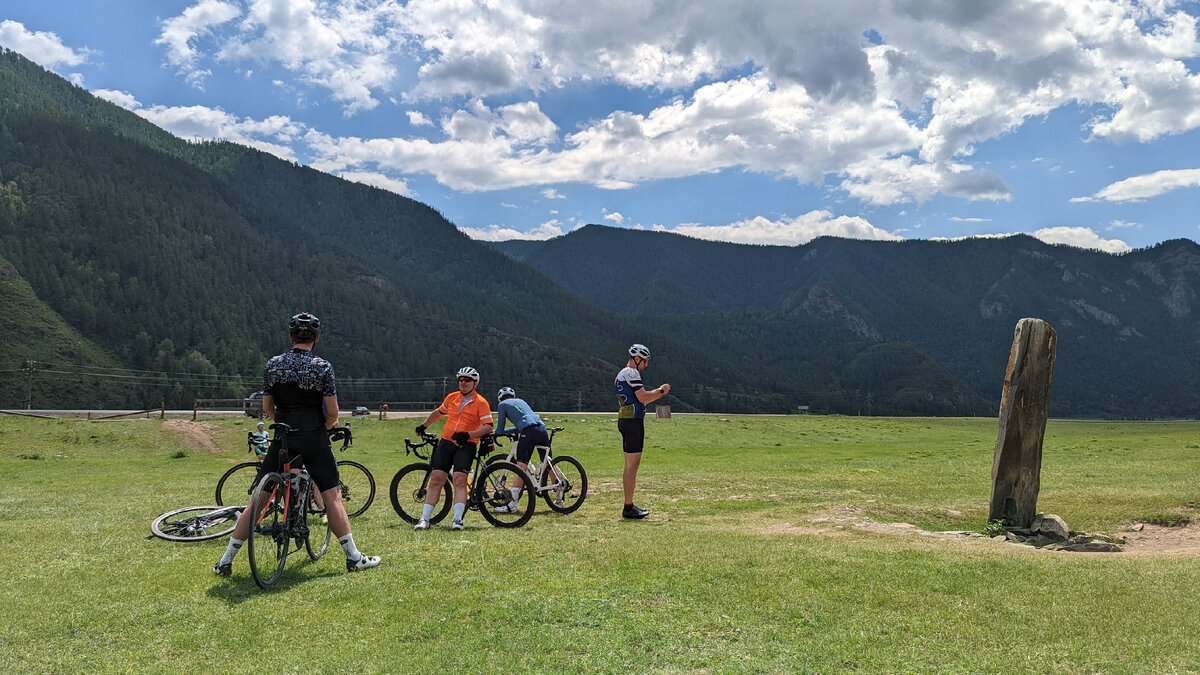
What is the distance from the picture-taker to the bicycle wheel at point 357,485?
39.4 feet

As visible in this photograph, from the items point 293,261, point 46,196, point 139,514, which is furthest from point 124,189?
point 139,514

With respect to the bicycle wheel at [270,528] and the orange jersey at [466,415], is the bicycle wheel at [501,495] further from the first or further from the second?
the bicycle wheel at [270,528]

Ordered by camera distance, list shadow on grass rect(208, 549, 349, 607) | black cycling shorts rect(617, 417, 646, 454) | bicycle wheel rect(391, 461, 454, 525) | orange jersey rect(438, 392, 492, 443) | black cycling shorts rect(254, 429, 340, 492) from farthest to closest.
→ black cycling shorts rect(617, 417, 646, 454), bicycle wheel rect(391, 461, 454, 525), orange jersey rect(438, 392, 492, 443), black cycling shorts rect(254, 429, 340, 492), shadow on grass rect(208, 549, 349, 607)

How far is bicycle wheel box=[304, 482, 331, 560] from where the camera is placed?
7.87 meters

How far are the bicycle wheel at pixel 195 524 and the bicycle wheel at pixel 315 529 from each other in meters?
1.06

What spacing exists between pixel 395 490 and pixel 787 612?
680cm

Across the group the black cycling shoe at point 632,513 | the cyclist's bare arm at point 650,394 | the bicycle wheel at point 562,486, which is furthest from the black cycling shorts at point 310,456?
the black cycling shoe at point 632,513

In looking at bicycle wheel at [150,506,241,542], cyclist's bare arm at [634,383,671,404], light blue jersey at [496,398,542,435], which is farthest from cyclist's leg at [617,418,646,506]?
bicycle wheel at [150,506,241,542]

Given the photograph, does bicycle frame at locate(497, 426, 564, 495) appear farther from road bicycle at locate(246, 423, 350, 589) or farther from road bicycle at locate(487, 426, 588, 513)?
road bicycle at locate(246, 423, 350, 589)

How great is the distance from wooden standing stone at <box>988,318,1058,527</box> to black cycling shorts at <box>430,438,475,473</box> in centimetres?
857

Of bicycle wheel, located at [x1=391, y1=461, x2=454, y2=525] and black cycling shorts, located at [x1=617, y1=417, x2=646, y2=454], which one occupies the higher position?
black cycling shorts, located at [x1=617, y1=417, x2=646, y2=454]

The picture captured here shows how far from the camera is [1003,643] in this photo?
545 cm

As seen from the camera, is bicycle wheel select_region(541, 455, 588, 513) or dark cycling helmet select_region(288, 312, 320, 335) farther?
bicycle wheel select_region(541, 455, 588, 513)

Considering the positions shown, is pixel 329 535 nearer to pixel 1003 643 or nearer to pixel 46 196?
pixel 1003 643
